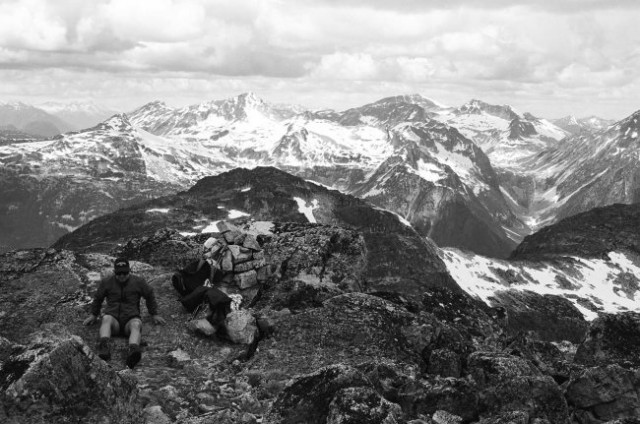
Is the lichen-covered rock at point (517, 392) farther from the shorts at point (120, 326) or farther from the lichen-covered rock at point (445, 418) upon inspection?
the shorts at point (120, 326)

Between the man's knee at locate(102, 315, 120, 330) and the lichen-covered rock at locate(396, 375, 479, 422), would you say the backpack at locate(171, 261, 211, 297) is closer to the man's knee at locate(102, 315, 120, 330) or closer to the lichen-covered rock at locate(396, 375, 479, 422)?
the man's knee at locate(102, 315, 120, 330)

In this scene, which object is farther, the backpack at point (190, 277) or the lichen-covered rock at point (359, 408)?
the backpack at point (190, 277)

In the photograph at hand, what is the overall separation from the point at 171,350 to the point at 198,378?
3395 mm

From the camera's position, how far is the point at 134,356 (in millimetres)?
24516

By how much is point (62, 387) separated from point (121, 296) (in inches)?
383

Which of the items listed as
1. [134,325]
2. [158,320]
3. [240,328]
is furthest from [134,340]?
[240,328]

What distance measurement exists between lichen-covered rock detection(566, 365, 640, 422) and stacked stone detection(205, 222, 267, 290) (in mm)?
20537

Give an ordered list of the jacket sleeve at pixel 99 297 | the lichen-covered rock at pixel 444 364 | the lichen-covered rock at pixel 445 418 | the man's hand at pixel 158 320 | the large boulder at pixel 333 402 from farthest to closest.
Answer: the man's hand at pixel 158 320, the jacket sleeve at pixel 99 297, the lichen-covered rock at pixel 444 364, the lichen-covered rock at pixel 445 418, the large boulder at pixel 333 402

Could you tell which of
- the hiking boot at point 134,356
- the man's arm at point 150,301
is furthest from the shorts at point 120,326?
the hiking boot at point 134,356

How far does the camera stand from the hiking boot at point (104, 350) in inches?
954

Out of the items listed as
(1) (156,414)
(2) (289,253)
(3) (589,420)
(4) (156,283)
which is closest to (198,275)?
(4) (156,283)

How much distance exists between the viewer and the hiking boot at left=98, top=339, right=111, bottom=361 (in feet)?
79.5

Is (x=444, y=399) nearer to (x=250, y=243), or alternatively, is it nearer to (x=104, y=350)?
(x=104, y=350)

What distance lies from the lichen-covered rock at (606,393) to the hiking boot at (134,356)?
19348 mm
